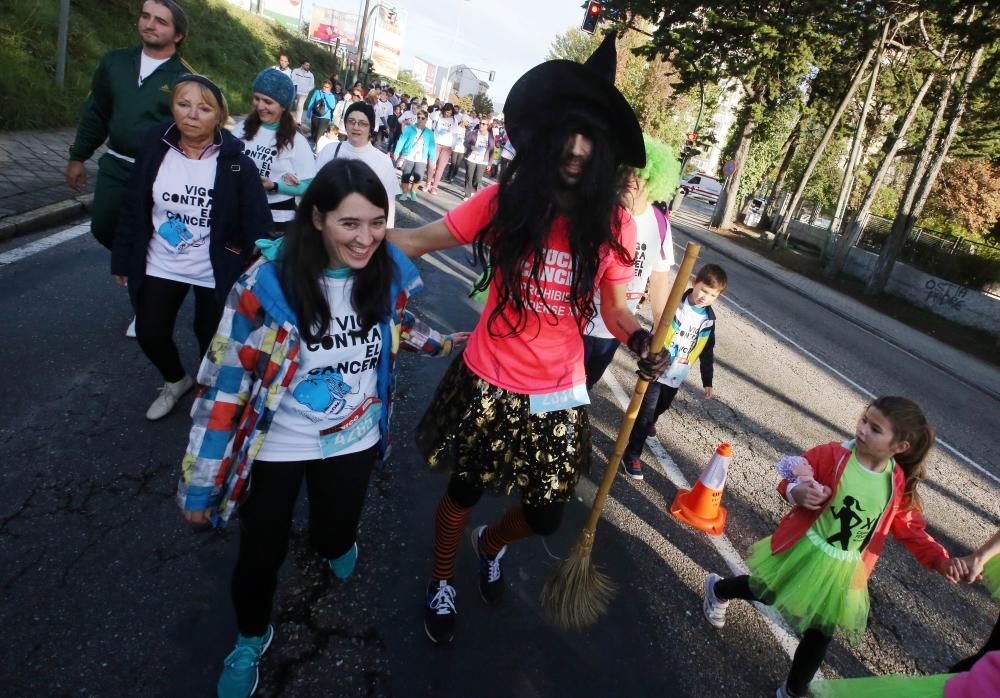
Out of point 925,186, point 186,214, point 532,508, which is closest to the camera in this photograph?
point 532,508

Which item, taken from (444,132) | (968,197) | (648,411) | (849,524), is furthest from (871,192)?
(849,524)

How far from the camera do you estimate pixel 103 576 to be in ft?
7.95

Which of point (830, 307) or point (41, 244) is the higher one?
point (830, 307)

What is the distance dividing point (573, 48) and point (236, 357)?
56119 mm

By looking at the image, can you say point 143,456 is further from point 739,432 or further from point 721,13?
point 721,13

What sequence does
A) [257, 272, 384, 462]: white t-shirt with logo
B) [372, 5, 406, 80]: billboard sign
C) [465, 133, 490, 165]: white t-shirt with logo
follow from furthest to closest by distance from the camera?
[372, 5, 406, 80]: billboard sign
[465, 133, 490, 165]: white t-shirt with logo
[257, 272, 384, 462]: white t-shirt with logo

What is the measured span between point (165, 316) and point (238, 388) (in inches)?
68.2

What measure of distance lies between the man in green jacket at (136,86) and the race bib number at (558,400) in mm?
2894

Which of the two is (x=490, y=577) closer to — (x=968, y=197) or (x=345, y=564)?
(x=345, y=564)

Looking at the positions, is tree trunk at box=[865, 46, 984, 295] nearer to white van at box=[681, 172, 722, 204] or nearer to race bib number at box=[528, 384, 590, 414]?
race bib number at box=[528, 384, 590, 414]

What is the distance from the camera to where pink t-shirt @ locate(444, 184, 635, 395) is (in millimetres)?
2145

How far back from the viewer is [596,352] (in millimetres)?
3748

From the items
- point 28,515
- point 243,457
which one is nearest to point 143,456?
point 28,515

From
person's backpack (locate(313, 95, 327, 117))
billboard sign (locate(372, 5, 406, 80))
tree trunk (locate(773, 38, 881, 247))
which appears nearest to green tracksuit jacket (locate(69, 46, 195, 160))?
person's backpack (locate(313, 95, 327, 117))
